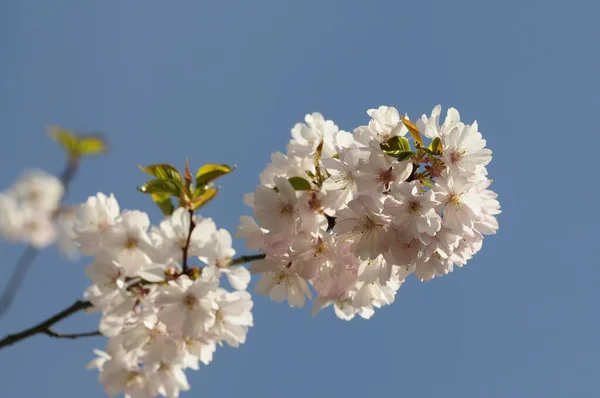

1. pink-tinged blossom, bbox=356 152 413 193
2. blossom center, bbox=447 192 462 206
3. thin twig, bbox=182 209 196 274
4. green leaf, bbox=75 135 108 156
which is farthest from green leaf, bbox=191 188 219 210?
green leaf, bbox=75 135 108 156

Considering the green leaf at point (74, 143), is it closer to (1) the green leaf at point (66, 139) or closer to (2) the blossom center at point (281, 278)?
(1) the green leaf at point (66, 139)

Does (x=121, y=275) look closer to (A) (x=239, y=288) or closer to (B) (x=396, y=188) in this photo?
(A) (x=239, y=288)

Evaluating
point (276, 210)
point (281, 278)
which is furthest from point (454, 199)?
point (281, 278)

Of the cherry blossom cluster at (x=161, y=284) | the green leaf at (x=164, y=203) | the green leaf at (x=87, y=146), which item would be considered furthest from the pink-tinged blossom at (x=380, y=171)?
the green leaf at (x=87, y=146)

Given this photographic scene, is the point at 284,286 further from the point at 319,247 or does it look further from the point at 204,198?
the point at 204,198

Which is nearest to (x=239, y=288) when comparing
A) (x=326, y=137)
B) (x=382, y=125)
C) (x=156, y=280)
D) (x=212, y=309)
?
(x=212, y=309)

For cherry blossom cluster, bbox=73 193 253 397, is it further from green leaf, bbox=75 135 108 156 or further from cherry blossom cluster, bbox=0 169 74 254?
cherry blossom cluster, bbox=0 169 74 254
